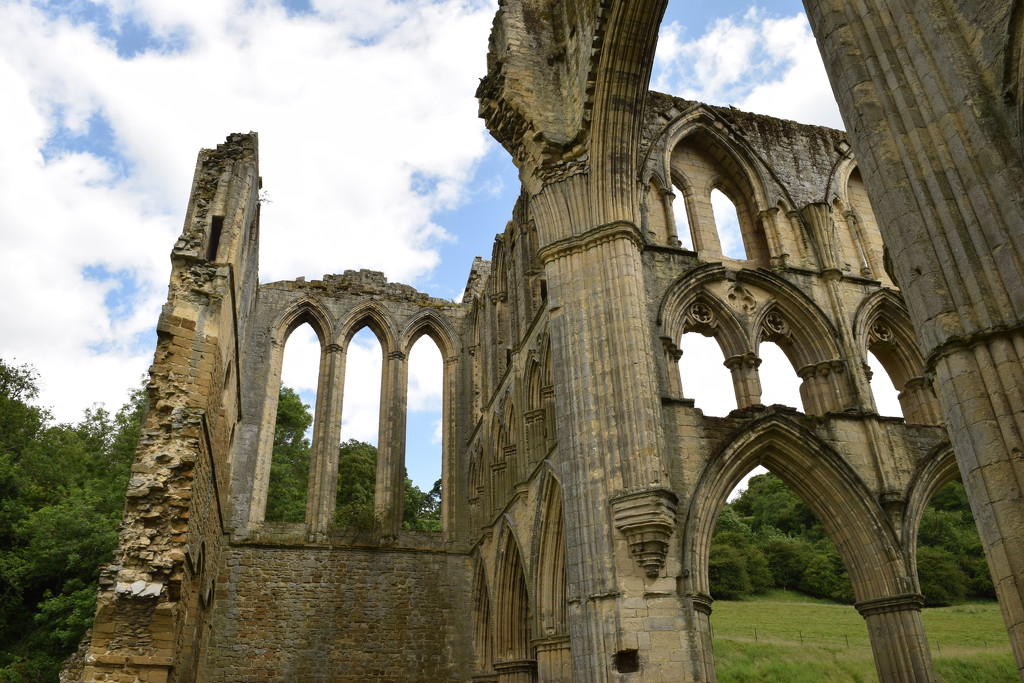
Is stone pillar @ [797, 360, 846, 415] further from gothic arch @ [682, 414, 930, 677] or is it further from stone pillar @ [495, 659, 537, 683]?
stone pillar @ [495, 659, 537, 683]

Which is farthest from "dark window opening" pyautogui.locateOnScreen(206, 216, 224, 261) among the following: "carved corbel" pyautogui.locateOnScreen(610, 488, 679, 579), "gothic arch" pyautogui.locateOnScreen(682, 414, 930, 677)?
"gothic arch" pyautogui.locateOnScreen(682, 414, 930, 677)

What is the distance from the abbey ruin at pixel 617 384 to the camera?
4.32 meters

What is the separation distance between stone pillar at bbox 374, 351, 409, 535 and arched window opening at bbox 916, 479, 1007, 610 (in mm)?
15902

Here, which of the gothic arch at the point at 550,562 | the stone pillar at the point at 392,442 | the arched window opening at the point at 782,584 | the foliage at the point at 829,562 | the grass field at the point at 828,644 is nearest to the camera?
the gothic arch at the point at 550,562

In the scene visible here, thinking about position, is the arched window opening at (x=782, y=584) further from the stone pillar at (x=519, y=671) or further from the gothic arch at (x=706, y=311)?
the gothic arch at (x=706, y=311)

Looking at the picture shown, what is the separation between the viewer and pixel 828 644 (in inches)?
714

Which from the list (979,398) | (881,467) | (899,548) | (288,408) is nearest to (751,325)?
(881,467)

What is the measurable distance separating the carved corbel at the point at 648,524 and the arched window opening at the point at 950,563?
18232mm

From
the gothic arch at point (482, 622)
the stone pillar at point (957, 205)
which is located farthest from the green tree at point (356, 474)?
the stone pillar at point (957, 205)

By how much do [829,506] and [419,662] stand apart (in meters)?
7.84

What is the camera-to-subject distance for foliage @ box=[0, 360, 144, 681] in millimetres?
14172

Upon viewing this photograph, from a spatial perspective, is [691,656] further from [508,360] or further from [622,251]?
[508,360]

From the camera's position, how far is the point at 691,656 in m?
7.59

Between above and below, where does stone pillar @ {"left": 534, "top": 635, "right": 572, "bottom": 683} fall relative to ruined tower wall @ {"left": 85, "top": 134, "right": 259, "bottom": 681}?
below
